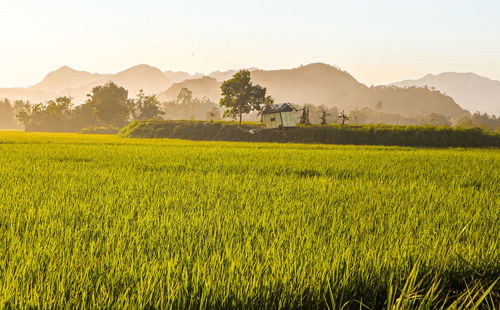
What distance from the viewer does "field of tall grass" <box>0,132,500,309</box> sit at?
1.51 m

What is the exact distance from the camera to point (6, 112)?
13525cm

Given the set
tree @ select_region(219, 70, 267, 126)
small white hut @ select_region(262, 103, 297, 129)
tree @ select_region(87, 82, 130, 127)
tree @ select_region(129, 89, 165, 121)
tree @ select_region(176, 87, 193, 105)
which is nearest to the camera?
small white hut @ select_region(262, 103, 297, 129)

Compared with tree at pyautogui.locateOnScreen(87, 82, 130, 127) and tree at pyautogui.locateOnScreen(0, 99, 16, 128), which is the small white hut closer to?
tree at pyautogui.locateOnScreen(87, 82, 130, 127)

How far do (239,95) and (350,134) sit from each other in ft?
59.2

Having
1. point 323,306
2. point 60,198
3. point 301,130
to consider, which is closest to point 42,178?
point 60,198

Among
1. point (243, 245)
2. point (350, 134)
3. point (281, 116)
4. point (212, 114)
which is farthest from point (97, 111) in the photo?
point (243, 245)

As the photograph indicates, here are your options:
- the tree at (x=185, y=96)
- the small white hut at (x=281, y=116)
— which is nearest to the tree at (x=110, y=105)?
the small white hut at (x=281, y=116)

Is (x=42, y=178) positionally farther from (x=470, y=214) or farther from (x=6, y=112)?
(x=6, y=112)

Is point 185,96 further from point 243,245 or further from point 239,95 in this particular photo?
point 243,245

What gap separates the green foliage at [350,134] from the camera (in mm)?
24891

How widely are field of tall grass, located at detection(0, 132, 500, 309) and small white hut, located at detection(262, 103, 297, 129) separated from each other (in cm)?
2822

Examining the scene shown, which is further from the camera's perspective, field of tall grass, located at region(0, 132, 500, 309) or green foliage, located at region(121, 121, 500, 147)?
green foliage, located at region(121, 121, 500, 147)

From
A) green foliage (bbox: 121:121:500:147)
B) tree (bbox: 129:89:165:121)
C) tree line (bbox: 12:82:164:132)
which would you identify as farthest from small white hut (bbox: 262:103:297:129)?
tree (bbox: 129:89:165:121)

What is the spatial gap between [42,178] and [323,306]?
18.4 ft
